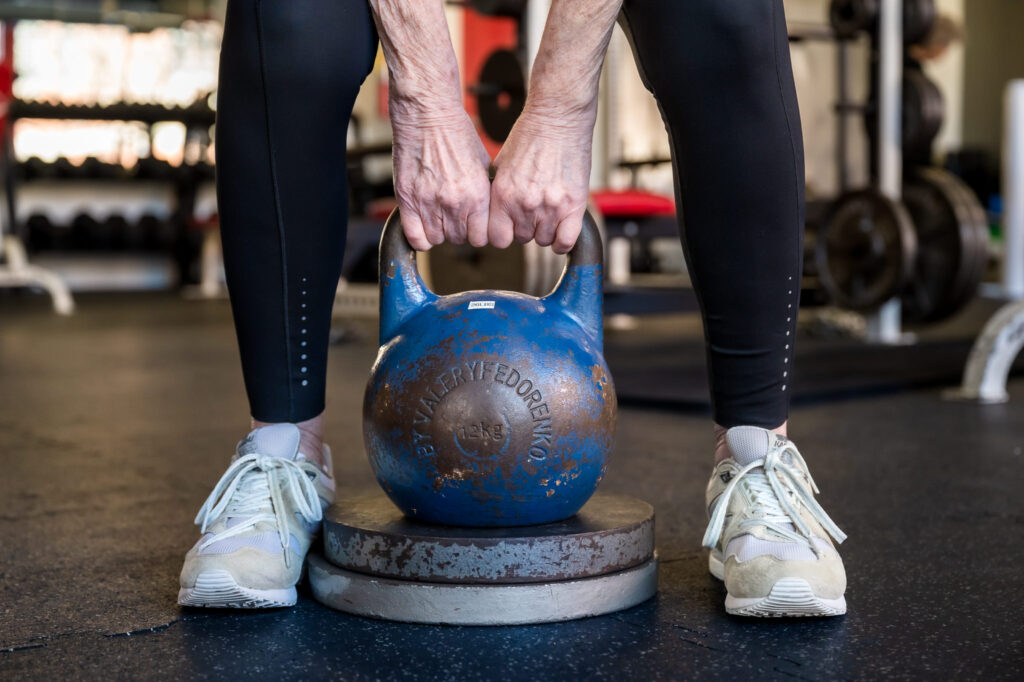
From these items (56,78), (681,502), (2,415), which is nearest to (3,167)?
(56,78)

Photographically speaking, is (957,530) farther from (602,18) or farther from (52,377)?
(52,377)

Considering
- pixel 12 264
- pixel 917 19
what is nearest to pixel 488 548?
pixel 917 19

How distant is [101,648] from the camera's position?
0.73 meters

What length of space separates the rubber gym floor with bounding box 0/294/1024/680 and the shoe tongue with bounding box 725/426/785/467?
4.3 inches

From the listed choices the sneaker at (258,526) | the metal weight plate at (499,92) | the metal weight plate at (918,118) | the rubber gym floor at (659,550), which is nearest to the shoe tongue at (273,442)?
the sneaker at (258,526)

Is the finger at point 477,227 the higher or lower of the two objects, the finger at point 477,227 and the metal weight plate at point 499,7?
the lower

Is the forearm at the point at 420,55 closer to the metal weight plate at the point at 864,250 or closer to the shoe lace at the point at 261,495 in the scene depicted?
the shoe lace at the point at 261,495

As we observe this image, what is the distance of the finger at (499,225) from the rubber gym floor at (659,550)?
0.29 m

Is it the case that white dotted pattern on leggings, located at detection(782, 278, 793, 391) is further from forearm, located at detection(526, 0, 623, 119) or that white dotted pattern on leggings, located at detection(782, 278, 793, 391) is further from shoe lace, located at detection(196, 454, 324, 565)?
shoe lace, located at detection(196, 454, 324, 565)

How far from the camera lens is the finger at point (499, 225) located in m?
0.83

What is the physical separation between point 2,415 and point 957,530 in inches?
65.4

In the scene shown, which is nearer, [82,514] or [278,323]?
[278,323]

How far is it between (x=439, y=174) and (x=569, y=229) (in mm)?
107

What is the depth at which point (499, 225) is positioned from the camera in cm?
83
